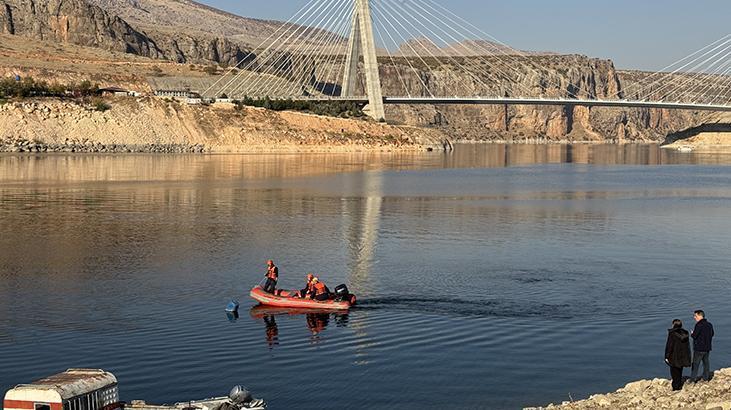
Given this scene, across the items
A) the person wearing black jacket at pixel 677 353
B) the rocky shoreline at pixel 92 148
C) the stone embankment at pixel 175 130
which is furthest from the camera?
the stone embankment at pixel 175 130

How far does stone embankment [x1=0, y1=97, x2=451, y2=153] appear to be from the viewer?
146 m

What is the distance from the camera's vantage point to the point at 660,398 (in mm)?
20875

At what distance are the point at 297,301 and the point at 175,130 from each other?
409 feet

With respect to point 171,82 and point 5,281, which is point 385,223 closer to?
point 5,281

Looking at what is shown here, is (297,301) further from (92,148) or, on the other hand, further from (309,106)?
(309,106)

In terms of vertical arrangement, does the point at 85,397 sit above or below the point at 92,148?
below

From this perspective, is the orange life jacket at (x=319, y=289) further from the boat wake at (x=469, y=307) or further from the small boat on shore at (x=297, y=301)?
the boat wake at (x=469, y=307)

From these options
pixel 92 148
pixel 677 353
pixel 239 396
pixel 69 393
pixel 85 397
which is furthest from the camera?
pixel 92 148

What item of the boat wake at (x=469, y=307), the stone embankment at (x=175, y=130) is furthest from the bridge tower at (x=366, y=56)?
the boat wake at (x=469, y=307)

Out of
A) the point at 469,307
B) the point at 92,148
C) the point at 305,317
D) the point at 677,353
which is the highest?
the point at 92,148

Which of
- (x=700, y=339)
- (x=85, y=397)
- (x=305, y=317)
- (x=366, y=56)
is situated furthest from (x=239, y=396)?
(x=366, y=56)

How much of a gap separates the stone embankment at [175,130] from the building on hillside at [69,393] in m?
125

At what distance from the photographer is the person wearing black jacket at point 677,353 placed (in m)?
21.7

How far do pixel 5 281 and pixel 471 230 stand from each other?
84.9 feet
